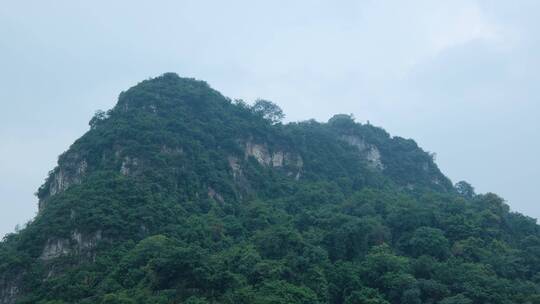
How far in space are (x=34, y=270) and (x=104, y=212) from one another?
542cm

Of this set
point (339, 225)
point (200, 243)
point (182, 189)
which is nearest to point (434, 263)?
point (339, 225)

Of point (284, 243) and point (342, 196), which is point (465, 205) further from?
point (284, 243)

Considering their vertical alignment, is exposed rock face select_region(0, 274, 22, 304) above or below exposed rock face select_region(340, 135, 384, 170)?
below

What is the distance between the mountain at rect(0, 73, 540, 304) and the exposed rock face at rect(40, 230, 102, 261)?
0.08 meters

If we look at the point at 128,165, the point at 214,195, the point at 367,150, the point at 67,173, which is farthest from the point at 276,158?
the point at 67,173

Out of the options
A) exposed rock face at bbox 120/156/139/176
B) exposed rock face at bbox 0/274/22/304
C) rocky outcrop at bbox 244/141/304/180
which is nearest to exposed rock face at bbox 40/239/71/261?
exposed rock face at bbox 0/274/22/304

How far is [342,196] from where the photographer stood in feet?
177

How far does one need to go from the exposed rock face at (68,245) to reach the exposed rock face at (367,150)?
34994 mm

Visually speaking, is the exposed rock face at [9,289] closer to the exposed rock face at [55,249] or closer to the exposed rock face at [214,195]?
the exposed rock face at [55,249]

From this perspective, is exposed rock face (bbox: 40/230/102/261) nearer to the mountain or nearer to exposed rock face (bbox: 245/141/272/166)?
the mountain

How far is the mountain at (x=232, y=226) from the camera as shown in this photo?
34.0m

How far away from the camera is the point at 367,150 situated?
68438 millimetres

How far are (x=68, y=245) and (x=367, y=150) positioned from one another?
38192mm

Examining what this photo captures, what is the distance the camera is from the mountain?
3403cm
